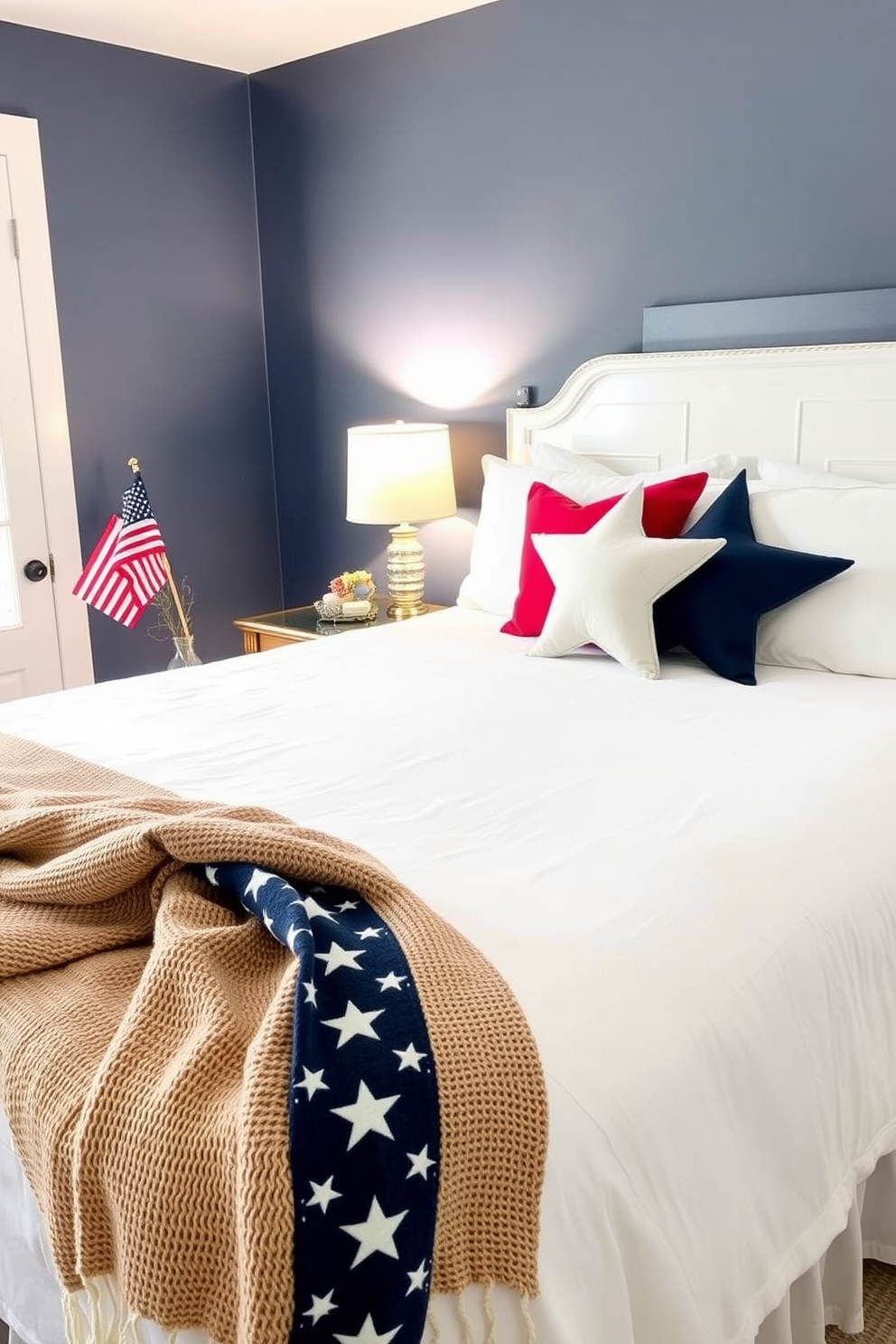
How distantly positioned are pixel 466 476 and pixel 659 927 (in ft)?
8.76

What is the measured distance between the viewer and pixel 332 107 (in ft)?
12.7

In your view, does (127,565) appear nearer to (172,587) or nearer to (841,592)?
(172,587)

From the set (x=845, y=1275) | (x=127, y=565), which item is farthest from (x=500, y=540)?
(x=845, y=1275)

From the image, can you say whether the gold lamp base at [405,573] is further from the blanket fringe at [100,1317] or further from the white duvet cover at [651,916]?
the blanket fringe at [100,1317]

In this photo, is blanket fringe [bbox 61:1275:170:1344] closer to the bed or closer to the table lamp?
the bed

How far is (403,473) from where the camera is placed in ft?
11.5

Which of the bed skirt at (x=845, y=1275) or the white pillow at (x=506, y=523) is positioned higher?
the white pillow at (x=506, y=523)

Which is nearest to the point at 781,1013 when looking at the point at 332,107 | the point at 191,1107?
the point at 191,1107

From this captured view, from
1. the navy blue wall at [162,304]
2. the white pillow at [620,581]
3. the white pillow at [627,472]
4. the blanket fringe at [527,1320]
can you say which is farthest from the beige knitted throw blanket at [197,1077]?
the navy blue wall at [162,304]

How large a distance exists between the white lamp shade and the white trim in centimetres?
98

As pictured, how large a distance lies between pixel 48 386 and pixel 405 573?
1290 mm

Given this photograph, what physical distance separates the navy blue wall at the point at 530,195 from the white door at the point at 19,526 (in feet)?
3.35

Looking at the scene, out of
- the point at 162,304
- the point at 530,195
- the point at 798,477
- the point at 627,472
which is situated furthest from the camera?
the point at 162,304

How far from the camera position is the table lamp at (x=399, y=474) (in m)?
3.50
